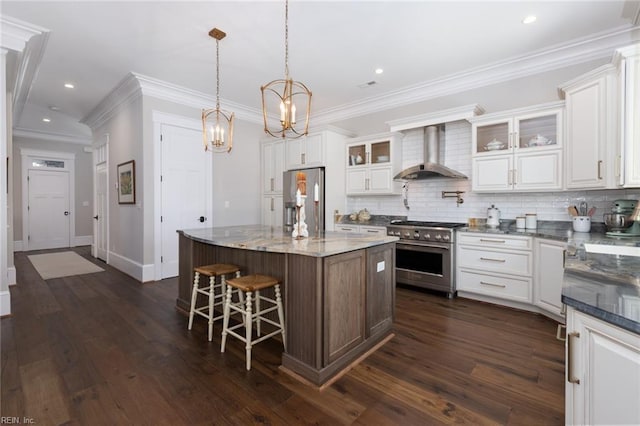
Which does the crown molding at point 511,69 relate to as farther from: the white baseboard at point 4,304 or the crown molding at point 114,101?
the white baseboard at point 4,304

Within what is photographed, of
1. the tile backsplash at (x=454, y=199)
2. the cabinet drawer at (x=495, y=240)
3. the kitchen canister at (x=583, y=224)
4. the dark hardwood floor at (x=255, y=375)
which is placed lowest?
the dark hardwood floor at (x=255, y=375)

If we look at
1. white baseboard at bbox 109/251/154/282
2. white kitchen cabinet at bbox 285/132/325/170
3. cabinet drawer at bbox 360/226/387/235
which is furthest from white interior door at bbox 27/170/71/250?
cabinet drawer at bbox 360/226/387/235

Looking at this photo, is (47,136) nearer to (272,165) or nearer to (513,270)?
(272,165)

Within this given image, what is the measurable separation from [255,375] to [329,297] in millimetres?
751

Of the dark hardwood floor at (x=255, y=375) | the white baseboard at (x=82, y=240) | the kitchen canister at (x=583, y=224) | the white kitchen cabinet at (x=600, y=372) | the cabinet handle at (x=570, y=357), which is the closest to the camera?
the white kitchen cabinet at (x=600, y=372)

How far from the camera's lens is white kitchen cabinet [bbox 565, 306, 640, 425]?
31.5 inches

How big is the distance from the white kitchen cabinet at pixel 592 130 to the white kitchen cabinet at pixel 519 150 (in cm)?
16

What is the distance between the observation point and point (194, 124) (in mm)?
4820

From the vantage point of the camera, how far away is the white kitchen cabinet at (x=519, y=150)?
3174 mm

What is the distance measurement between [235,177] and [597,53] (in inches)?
207

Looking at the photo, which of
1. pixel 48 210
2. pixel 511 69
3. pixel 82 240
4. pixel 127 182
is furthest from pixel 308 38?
pixel 82 240

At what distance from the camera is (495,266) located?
3.35 metres

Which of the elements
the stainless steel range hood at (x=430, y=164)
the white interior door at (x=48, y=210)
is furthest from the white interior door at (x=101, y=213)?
the stainless steel range hood at (x=430, y=164)

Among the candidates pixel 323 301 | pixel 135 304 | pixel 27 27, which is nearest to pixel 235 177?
pixel 135 304
